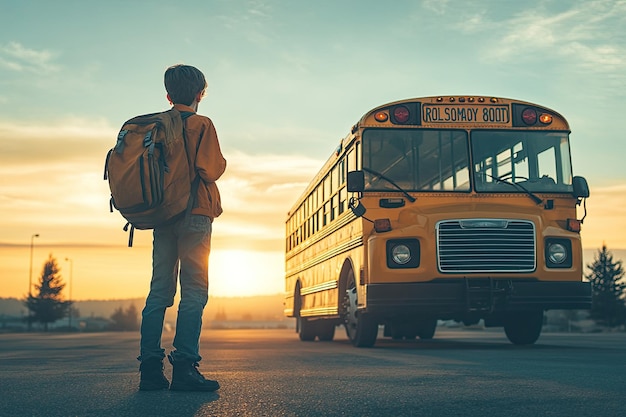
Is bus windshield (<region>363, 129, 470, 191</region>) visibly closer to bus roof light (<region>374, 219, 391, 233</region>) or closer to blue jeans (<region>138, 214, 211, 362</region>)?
bus roof light (<region>374, 219, 391, 233</region>)

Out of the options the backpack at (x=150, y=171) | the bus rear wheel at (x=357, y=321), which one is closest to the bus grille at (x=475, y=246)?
the bus rear wheel at (x=357, y=321)

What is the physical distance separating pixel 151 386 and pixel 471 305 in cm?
602

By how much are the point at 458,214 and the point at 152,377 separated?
6.14 metres

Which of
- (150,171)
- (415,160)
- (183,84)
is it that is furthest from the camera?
(415,160)

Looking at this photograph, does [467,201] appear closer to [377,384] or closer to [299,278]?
[377,384]

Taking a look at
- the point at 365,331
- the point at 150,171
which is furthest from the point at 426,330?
the point at 150,171

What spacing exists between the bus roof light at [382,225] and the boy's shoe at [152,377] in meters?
5.80

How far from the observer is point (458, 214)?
10.5 m

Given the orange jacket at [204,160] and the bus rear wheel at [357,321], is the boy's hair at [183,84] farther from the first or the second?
the bus rear wheel at [357,321]

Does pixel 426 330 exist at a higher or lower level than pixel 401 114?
lower

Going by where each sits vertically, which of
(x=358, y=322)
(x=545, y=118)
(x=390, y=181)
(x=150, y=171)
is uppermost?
(x=545, y=118)

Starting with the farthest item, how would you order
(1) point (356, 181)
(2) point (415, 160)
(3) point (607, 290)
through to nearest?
(3) point (607, 290)
(2) point (415, 160)
(1) point (356, 181)

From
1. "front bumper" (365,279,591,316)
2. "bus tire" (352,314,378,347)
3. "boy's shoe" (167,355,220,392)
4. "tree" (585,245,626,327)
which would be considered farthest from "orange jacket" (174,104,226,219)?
"tree" (585,245,626,327)

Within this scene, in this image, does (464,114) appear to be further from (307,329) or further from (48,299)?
(48,299)
